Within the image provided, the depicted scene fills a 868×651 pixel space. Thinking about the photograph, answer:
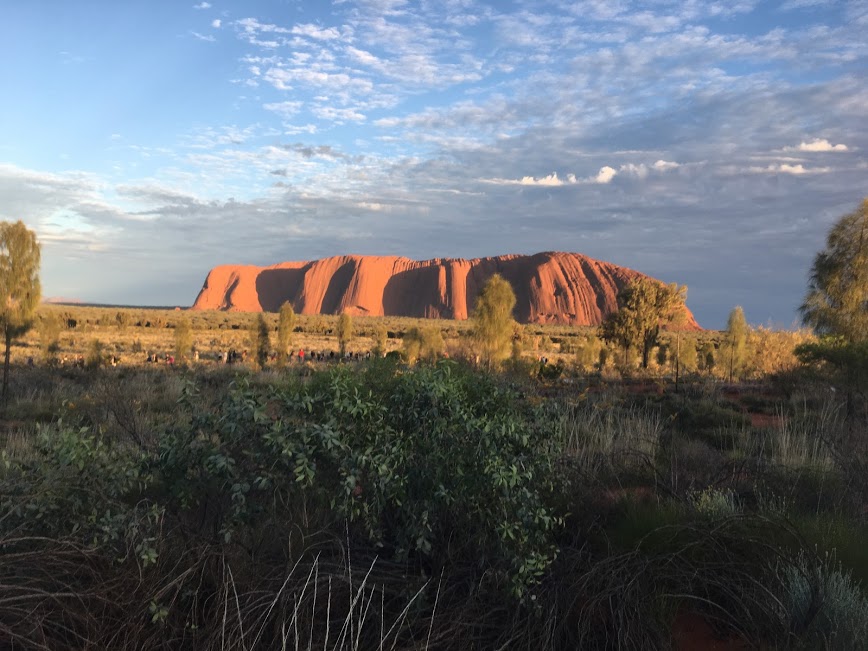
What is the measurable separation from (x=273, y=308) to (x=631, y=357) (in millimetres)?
144672

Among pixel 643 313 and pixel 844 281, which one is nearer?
pixel 844 281

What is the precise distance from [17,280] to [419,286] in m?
141

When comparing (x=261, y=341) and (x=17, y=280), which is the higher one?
(x=17, y=280)

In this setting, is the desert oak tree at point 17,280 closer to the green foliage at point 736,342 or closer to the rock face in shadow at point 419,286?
the green foliage at point 736,342

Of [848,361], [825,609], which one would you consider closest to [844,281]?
[848,361]

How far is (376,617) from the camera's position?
3756 mm

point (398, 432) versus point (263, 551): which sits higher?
point (398, 432)

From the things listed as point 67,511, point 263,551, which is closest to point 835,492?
point 263,551

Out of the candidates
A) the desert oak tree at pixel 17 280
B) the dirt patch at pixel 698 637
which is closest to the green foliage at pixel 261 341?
the desert oak tree at pixel 17 280

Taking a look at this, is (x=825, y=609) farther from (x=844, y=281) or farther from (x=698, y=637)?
(x=844, y=281)

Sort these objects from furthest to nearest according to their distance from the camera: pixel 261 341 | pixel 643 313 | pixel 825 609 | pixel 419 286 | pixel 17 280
Result: pixel 419 286
pixel 643 313
pixel 261 341
pixel 17 280
pixel 825 609

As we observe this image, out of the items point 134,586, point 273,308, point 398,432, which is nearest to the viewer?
point 134,586

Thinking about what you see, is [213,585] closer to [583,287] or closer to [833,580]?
[833,580]

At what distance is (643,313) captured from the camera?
29.8 meters
